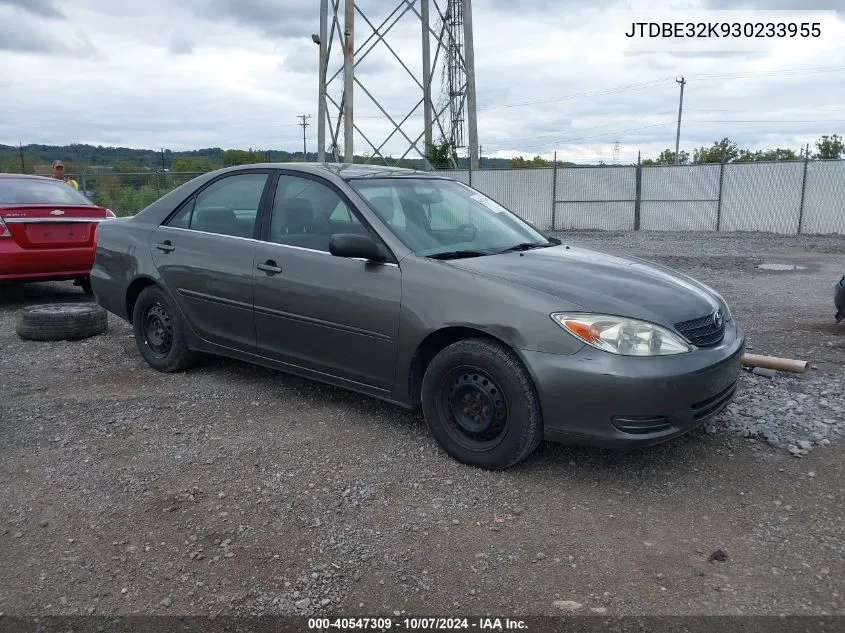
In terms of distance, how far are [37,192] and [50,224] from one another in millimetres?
712

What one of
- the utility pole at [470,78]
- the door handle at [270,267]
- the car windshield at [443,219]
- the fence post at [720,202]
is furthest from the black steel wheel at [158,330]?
the fence post at [720,202]

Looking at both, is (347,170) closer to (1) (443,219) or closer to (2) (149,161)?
(1) (443,219)

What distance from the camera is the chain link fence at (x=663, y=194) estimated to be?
18.7 m

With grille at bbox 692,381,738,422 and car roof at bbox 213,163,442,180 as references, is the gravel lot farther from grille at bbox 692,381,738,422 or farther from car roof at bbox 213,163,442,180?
car roof at bbox 213,163,442,180

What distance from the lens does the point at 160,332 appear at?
5586 mm

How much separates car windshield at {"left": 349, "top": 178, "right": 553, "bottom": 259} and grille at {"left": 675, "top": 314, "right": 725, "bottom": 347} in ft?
3.99

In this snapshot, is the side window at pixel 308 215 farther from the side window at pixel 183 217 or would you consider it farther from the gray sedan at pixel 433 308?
the side window at pixel 183 217

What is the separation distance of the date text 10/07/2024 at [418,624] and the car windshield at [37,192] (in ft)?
23.7

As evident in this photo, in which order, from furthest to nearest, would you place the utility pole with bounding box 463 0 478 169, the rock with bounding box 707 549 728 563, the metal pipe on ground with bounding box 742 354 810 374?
the utility pole with bounding box 463 0 478 169 < the metal pipe on ground with bounding box 742 354 810 374 < the rock with bounding box 707 549 728 563

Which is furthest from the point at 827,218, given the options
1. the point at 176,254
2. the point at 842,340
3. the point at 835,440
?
the point at 176,254

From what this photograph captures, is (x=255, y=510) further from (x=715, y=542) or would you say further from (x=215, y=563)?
(x=715, y=542)

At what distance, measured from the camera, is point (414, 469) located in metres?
3.86

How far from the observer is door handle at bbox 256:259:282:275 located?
460 cm

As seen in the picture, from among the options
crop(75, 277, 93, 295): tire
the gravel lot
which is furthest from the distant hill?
the gravel lot
